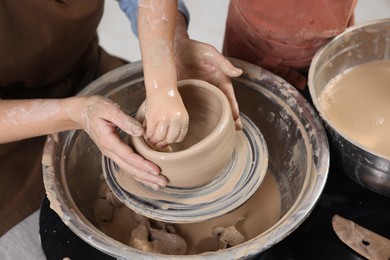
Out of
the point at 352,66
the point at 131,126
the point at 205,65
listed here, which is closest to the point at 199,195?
the point at 131,126

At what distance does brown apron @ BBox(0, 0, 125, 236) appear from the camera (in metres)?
1.42

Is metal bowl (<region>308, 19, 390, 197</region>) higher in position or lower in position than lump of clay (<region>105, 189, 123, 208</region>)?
higher

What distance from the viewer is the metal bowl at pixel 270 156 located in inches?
45.4

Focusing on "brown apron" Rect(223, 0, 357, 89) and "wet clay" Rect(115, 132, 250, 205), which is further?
"brown apron" Rect(223, 0, 357, 89)

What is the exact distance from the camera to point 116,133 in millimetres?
1193

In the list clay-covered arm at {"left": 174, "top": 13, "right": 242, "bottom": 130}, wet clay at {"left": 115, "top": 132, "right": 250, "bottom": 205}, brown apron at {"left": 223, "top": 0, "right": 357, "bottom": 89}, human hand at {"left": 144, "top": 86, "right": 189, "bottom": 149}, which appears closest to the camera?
human hand at {"left": 144, "top": 86, "right": 189, "bottom": 149}

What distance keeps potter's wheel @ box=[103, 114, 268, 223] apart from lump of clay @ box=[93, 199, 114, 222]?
0.15m

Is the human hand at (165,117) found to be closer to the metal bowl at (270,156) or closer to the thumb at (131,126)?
the thumb at (131,126)

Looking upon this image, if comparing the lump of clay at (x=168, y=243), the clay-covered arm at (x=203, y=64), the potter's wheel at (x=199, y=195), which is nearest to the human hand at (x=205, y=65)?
the clay-covered arm at (x=203, y=64)

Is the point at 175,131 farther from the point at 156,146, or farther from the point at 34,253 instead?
the point at 34,253

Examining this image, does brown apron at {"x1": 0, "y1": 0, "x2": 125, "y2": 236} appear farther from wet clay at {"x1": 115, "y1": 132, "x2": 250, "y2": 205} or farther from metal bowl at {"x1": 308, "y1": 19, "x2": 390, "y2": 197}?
metal bowl at {"x1": 308, "y1": 19, "x2": 390, "y2": 197}

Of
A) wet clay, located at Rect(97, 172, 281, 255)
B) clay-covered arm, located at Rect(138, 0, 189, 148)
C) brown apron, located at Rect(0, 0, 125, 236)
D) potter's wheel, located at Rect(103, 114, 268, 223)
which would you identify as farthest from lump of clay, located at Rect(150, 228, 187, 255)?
brown apron, located at Rect(0, 0, 125, 236)

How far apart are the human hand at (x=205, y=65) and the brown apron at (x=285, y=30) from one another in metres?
0.26

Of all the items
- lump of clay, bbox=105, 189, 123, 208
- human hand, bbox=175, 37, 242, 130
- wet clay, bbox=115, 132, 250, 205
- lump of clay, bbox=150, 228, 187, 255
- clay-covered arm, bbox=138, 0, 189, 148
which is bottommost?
lump of clay, bbox=105, 189, 123, 208
